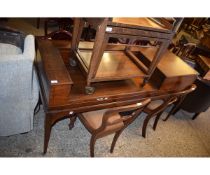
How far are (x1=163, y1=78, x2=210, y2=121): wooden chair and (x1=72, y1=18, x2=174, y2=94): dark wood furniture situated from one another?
39.4 inches

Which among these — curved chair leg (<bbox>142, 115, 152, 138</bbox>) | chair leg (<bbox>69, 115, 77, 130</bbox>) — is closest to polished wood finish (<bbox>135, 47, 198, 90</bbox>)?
curved chair leg (<bbox>142, 115, 152, 138</bbox>)

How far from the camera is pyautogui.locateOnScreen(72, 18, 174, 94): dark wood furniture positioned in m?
1.03

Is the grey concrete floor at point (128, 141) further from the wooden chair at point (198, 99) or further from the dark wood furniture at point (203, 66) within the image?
the dark wood furniture at point (203, 66)

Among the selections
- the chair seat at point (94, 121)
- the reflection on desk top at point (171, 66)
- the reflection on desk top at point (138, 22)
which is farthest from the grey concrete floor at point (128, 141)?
the reflection on desk top at point (138, 22)

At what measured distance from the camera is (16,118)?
1514mm

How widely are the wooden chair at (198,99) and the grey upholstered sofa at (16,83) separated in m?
1.63

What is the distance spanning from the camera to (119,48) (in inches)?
66.0

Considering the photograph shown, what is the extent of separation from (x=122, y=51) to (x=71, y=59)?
463mm

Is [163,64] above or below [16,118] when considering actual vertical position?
above

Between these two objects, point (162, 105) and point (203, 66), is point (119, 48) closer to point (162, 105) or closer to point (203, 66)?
point (162, 105)
